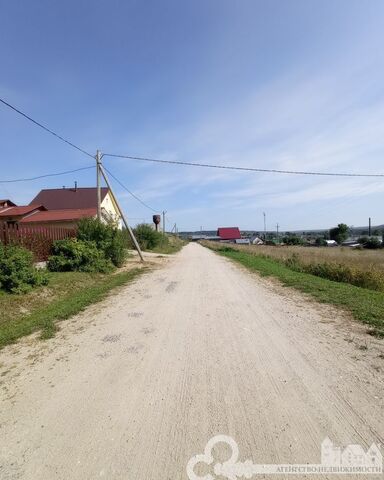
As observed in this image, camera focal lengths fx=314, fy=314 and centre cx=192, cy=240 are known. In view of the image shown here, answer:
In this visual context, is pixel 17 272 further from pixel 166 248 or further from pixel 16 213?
pixel 166 248

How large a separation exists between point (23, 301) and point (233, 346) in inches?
225

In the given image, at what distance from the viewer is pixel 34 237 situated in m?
12.5

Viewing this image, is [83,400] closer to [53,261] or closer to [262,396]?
[262,396]

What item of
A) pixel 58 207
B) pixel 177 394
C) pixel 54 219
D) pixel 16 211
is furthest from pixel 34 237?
pixel 58 207

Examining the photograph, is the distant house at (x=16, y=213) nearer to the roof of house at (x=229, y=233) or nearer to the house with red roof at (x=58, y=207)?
the house with red roof at (x=58, y=207)

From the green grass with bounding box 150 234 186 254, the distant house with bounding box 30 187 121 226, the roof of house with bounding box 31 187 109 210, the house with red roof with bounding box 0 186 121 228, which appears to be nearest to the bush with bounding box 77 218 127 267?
the house with red roof with bounding box 0 186 121 228

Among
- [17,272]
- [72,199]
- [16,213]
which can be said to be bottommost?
[17,272]

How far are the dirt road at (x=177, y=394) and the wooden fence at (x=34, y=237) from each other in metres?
6.38

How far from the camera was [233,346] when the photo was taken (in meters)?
4.82

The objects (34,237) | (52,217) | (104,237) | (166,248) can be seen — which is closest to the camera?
(34,237)

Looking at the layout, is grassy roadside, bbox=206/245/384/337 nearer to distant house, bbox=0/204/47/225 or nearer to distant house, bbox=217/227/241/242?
distant house, bbox=0/204/47/225

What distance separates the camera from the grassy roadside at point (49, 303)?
6008 mm

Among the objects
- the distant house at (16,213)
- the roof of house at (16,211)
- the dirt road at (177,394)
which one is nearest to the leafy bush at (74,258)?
the dirt road at (177,394)

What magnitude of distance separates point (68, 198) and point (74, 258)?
2578cm
